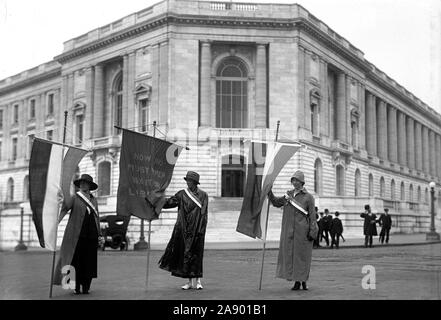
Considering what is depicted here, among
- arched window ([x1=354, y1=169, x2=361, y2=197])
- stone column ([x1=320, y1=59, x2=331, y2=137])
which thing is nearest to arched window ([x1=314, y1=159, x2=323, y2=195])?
stone column ([x1=320, y1=59, x2=331, y2=137])

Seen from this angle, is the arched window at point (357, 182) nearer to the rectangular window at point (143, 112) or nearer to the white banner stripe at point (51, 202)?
the rectangular window at point (143, 112)

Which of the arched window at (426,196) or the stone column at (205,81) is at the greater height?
the stone column at (205,81)

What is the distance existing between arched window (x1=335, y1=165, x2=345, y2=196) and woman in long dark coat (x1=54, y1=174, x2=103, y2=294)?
4138cm

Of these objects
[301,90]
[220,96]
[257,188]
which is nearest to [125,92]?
[220,96]

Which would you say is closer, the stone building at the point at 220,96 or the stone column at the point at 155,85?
the stone building at the point at 220,96

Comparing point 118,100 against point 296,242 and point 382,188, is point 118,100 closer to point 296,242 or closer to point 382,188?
point 382,188

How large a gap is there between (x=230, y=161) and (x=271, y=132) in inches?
136

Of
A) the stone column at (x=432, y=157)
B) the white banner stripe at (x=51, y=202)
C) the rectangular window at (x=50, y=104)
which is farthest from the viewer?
the stone column at (x=432, y=157)

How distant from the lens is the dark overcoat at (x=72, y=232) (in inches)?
343

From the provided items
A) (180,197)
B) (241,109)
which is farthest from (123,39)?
(180,197)

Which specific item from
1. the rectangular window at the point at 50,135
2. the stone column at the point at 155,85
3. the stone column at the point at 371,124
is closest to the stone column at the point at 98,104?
the stone column at the point at 155,85

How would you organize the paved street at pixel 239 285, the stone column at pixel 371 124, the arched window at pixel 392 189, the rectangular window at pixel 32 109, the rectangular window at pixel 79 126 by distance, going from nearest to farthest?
1. the paved street at pixel 239 285
2. the rectangular window at pixel 79 126
3. the rectangular window at pixel 32 109
4. the stone column at pixel 371 124
5. the arched window at pixel 392 189

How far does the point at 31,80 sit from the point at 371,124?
3239 centimetres
